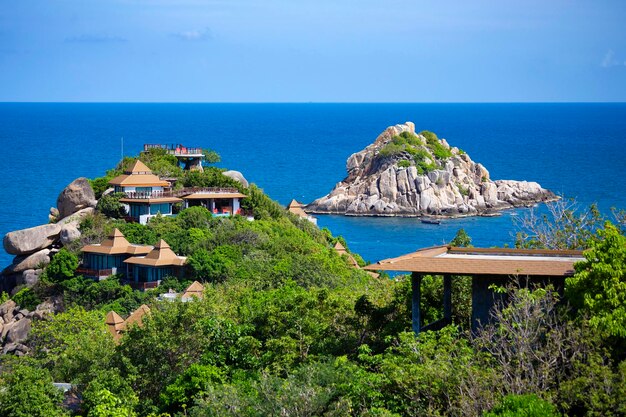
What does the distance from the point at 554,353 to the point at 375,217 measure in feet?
222

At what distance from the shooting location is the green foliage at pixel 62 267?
Answer: 1650 inches

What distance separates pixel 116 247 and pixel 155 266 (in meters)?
2.54

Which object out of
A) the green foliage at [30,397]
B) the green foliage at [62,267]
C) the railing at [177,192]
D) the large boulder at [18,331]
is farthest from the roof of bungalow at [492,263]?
the railing at [177,192]

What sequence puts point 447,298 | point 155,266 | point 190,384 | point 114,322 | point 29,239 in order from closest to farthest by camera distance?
point 447,298
point 190,384
point 114,322
point 155,266
point 29,239

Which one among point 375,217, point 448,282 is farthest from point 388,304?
point 375,217

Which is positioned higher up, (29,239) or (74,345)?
(29,239)

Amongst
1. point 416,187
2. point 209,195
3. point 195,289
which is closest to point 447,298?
point 195,289

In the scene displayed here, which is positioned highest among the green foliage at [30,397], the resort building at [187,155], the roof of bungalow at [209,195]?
the resort building at [187,155]

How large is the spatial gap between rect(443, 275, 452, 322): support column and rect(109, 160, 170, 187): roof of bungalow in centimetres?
3007

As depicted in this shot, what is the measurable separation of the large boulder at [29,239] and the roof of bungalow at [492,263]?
30.0 metres

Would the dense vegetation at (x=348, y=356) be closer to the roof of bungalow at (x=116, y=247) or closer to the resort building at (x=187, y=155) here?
the roof of bungalow at (x=116, y=247)

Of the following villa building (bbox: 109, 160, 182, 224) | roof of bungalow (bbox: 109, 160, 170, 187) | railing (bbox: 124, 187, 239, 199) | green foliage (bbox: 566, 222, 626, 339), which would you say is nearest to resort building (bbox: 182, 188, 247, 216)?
railing (bbox: 124, 187, 239, 199)

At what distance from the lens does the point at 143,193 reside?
158 ft

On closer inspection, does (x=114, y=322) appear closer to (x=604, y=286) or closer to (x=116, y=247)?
(x=116, y=247)
